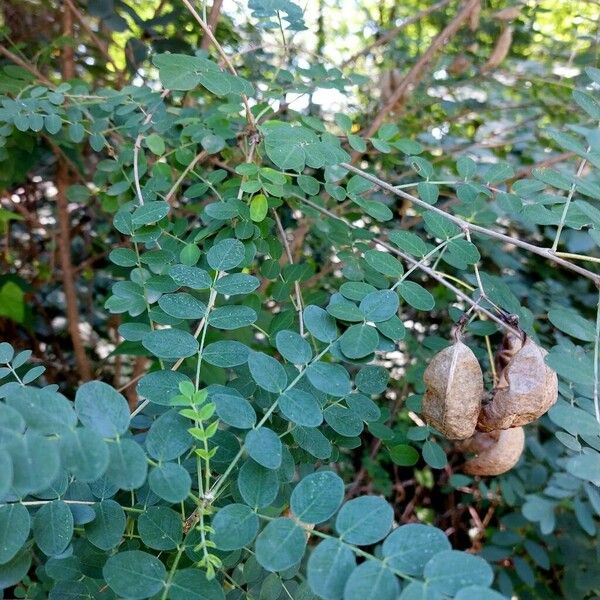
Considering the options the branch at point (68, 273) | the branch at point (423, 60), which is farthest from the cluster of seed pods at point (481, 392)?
the branch at point (68, 273)

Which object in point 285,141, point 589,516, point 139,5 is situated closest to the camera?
point 285,141

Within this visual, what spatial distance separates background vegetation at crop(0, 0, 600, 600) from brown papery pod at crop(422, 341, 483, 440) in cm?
7

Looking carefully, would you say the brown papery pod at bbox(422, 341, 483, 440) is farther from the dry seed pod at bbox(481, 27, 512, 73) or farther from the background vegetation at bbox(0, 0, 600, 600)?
the dry seed pod at bbox(481, 27, 512, 73)

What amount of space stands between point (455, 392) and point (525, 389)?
7 cm

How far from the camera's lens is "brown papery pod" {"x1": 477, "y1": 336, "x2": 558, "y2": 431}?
0.69 meters

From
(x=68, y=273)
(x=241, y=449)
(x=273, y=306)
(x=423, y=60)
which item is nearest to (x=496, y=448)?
(x=241, y=449)

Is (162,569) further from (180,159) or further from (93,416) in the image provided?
(180,159)

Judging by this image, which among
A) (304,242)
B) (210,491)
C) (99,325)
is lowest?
(99,325)

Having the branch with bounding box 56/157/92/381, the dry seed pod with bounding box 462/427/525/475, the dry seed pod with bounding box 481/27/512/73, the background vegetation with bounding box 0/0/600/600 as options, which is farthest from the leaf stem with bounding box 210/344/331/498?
the dry seed pod with bounding box 481/27/512/73

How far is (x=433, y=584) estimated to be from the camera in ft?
1.48

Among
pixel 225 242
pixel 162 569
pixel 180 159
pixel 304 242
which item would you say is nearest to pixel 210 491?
pixel 162 569

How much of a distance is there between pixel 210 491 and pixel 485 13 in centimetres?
161

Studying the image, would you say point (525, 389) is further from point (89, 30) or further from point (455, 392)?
point (89, 30)

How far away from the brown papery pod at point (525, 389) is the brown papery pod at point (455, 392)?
0.03 meters
